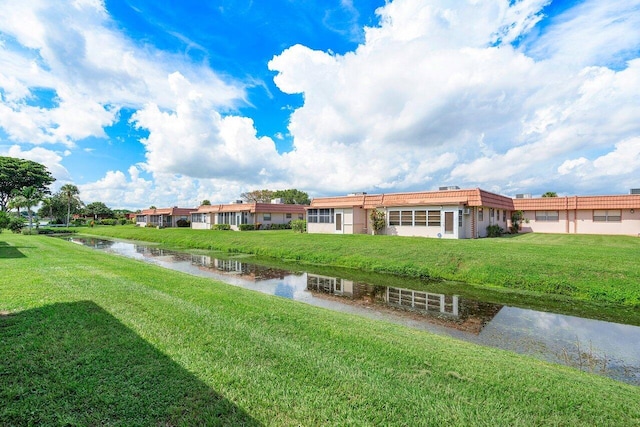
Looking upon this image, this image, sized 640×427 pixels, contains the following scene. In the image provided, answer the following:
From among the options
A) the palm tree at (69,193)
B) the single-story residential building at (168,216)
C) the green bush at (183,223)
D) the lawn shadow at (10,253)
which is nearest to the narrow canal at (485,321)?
the lawn shadow at (10,253)

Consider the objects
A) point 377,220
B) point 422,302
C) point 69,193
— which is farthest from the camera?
point 69,193

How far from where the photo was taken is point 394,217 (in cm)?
2338

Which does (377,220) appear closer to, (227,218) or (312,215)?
(312,215)

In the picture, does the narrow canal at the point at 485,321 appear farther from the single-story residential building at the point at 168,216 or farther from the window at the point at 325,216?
the single-story residential building at the point at 168,216

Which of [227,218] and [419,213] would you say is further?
[227,218]

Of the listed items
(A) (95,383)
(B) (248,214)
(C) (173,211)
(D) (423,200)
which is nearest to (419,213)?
(D) (423,200)

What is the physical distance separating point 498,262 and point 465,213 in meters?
8.95

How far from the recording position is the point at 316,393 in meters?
3.25

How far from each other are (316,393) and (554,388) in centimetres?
298

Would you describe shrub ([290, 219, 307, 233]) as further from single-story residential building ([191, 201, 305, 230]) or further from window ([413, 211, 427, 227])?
window ([413, 211, 427, 227])

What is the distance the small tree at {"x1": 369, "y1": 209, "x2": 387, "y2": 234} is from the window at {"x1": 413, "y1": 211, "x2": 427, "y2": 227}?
242cm

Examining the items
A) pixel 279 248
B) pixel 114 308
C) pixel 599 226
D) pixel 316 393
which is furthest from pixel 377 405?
pixel 599 226

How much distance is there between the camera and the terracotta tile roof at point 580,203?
22.5 m

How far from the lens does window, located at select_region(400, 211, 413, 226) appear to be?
2245 centimetres
